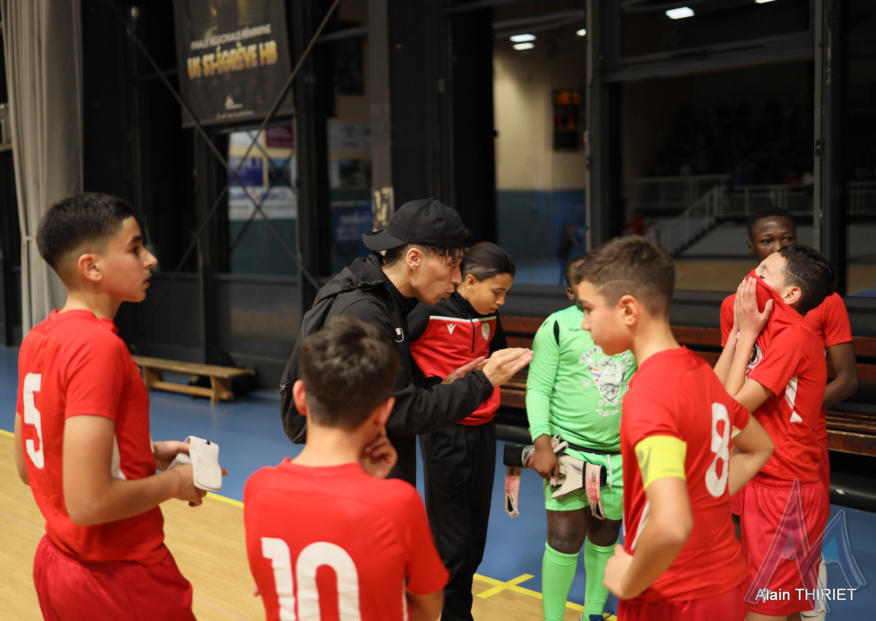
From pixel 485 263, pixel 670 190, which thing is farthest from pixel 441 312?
pixel 670 190

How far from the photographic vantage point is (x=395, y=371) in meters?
1.52

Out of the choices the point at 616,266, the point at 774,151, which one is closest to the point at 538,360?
the point at 616,266

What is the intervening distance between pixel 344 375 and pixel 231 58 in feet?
24.9

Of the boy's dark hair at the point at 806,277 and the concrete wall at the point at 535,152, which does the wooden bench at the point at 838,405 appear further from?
the boy's dark hair at the point at 806,277

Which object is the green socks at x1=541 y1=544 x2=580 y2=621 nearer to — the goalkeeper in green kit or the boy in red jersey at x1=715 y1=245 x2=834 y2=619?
the goalkeeper in green kit

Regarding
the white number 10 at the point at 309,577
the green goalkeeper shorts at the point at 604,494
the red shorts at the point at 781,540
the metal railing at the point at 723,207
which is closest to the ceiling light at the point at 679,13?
the green goalkeeper shorts at the point at 604,494

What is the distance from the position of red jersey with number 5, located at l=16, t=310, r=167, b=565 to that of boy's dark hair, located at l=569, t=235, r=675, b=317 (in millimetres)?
1018

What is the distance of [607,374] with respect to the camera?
2.97 meters

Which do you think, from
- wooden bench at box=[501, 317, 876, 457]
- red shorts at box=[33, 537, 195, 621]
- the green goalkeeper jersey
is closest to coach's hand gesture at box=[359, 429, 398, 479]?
red shorts at box=[33, 537, 195, 621]

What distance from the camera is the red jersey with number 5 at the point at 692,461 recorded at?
5.01 feet

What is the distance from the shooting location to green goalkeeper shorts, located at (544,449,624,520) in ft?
9.58

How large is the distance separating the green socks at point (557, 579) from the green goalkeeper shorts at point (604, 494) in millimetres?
173

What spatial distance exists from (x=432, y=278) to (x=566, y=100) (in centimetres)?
765

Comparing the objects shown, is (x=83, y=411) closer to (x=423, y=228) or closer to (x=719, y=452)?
(x=423, y=228)
